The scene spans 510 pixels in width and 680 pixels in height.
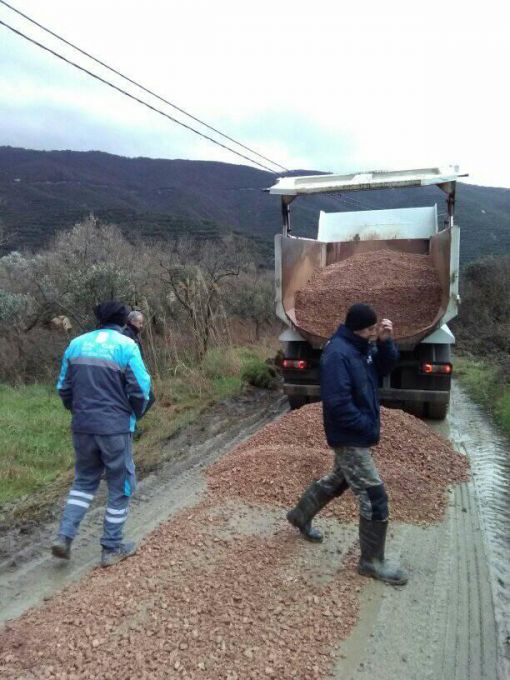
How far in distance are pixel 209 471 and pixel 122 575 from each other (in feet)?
7.18

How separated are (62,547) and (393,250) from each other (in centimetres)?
693

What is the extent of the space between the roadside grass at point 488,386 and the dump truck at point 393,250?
1125 mm

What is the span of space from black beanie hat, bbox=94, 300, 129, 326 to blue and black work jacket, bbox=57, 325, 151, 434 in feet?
0.31

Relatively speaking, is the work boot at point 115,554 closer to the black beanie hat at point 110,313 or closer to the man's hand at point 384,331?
the black beanie hat at point 110,313

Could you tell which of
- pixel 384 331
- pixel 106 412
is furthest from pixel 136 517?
pixel 384 331

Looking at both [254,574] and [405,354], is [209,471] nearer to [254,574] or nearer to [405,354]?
[254,574]

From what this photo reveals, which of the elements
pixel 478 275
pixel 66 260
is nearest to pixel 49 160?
pixel 66 260

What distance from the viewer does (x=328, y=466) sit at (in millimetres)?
5461

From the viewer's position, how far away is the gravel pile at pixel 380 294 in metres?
7.54

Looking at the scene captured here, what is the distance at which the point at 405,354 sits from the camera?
757cm

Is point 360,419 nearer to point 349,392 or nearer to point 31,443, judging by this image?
point 349,392

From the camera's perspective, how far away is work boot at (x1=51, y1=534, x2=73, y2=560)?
4.02 m

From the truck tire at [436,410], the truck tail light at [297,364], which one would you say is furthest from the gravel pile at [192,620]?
the truck tire at [436,410]

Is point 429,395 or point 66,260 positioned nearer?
point 429,395
